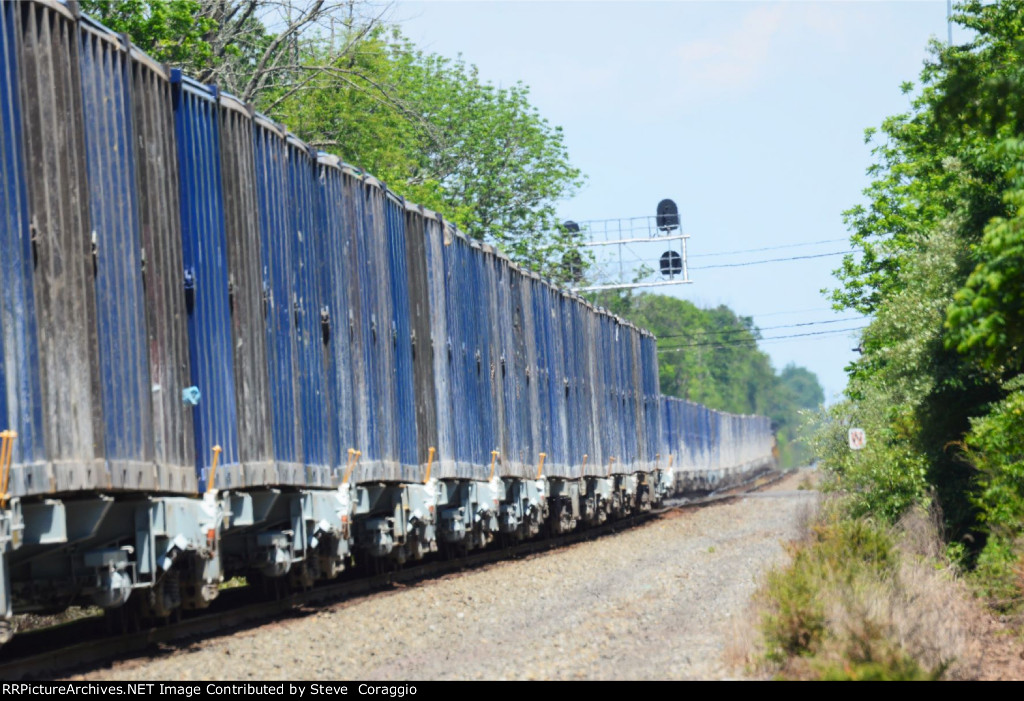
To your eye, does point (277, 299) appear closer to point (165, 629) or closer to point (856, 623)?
point (165, 629)

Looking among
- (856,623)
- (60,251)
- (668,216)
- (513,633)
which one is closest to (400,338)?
(513,633)

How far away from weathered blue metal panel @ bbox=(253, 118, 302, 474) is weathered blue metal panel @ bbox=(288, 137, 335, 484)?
183mm

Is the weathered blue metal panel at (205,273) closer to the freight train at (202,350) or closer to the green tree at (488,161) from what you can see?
the freight train at (202,350)

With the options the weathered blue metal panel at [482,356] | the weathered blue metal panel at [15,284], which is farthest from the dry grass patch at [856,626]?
the weathered blue metal panel at [482,356]

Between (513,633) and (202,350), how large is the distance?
372cm

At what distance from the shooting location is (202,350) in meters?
12.2

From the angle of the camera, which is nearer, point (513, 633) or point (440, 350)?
point (513, 633)

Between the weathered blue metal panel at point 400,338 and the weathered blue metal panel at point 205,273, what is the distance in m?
4.98

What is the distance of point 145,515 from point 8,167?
3003 millimetres

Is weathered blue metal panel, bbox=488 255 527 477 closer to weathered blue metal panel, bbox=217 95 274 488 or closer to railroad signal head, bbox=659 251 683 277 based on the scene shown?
weathered blue metal panel, bbox=217 95 274 488

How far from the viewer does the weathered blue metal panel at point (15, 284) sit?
9109 mm

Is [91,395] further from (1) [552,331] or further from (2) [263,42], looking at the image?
(2) [263,42]

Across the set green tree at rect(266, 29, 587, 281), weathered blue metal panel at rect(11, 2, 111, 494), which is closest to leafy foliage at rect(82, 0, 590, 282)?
green tree at rect(266, 29, 587, 281)

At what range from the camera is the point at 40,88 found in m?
9.74
